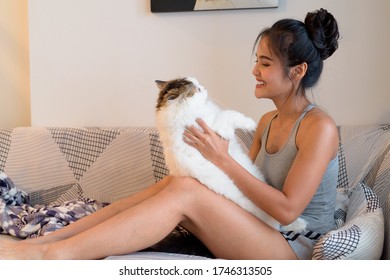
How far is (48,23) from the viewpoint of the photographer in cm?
216

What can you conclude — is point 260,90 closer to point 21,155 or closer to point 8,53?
point 21,155

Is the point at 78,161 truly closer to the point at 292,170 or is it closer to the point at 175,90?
the point at 175,90

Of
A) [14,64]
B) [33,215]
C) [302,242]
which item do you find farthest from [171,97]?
[14,64]

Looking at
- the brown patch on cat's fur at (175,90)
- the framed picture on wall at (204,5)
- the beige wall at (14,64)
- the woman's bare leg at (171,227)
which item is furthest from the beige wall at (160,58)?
the woman's bare leg at (171,227)

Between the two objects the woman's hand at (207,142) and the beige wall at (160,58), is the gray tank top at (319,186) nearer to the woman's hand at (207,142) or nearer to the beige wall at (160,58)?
the woman's hand at (207,142)

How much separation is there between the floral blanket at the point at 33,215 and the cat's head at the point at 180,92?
57cm

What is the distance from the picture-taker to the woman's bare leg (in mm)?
1209

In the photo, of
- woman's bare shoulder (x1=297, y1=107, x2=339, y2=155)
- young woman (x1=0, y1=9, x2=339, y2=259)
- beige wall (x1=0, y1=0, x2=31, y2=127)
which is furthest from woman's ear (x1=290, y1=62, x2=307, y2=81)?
beige wall (x1=0, y1=0, x2=31, y2=127)

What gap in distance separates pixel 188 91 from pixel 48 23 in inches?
44.3

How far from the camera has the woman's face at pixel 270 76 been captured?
1.39 metres

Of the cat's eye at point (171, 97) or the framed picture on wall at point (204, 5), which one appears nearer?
the cat's eye at point (171, 97)

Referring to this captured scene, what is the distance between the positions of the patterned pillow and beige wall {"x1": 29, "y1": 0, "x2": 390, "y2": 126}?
2.23ft

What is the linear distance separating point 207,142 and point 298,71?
1.17 feet

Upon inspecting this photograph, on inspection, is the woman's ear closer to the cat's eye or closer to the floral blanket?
the cat's eye
